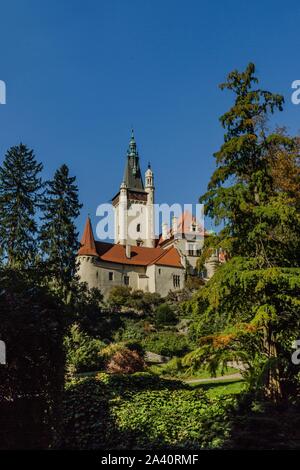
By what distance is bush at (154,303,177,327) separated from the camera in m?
49.4

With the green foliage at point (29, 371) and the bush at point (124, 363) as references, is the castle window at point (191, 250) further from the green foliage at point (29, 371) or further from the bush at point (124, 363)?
the green foliage at point (29, 371)

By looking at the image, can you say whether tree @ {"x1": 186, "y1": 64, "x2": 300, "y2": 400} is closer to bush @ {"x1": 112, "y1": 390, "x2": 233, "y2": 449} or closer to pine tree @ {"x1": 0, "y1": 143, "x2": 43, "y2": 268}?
bush @ {"x1": 112, "y1": 390, "x2": 233, "y2": 449}

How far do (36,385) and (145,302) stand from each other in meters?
46.9

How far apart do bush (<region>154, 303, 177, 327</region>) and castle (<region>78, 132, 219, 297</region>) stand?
331 inches

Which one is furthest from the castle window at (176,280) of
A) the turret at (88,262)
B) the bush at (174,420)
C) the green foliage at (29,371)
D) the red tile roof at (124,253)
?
the green foliage at (29,371)

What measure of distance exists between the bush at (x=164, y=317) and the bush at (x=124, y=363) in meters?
26.7

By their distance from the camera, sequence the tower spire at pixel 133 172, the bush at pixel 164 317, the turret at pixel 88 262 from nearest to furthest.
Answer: the bush at pixel 164 317, the turret at pixel 88 262, the tower spire at pixel 133 172

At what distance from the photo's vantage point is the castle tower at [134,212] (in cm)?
7656

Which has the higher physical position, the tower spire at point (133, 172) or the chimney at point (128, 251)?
the tower spire at point (133, 172)

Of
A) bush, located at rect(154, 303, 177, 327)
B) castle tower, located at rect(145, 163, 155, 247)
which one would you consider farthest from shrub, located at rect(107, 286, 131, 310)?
castle tower, located at rect(145, 163, 155, 247)

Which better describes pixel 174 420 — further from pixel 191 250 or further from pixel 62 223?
pixel 191 250
